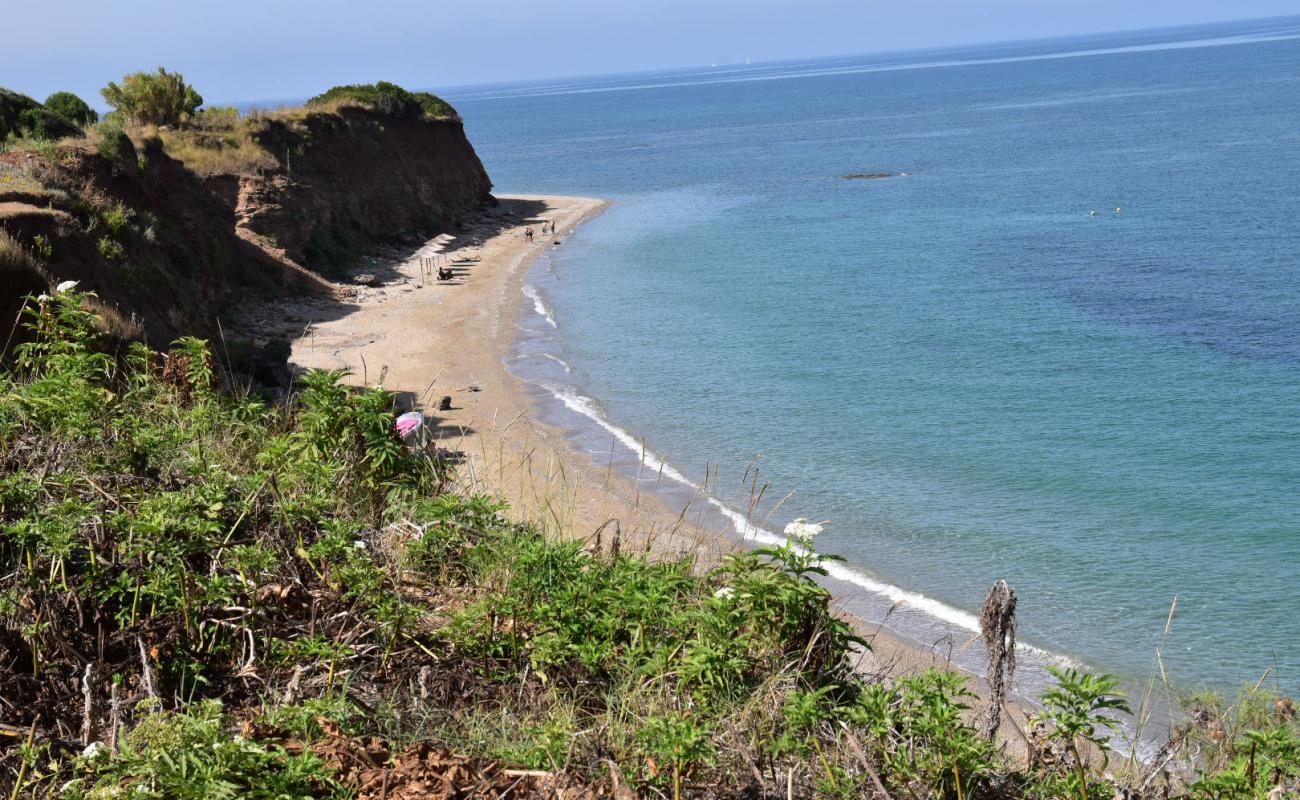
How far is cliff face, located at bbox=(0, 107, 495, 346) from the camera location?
18.9 meters

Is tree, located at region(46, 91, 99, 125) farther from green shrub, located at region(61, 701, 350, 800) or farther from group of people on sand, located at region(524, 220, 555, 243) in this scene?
green shrub, located at region(61, 701, 350, 800)

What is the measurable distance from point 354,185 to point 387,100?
995 centimetres

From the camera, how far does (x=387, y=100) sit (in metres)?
54.2

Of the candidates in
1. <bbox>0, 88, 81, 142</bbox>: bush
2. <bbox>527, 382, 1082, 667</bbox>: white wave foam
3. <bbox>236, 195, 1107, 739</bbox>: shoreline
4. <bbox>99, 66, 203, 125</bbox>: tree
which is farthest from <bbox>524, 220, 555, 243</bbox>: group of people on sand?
<bbox>527, 382, 1082, 667</bbox>: white wave foam

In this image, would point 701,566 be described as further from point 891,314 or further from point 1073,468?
point 891,314

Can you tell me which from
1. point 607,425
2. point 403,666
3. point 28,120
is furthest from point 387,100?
point 403,666

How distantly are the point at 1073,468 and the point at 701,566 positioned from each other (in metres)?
14.7

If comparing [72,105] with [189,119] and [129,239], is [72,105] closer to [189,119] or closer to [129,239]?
[189,119]

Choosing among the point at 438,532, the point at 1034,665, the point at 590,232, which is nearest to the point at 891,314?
the point at 1034,665

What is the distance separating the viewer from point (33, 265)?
575 inches

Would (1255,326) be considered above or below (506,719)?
below

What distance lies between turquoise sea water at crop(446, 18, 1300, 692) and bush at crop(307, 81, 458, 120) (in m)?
11.2

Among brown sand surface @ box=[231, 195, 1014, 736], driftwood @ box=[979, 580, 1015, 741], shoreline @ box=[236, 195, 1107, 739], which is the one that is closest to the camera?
driftwood @ box=[979, 580, 1015, 741]

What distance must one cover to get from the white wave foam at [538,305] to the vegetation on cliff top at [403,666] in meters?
28.3
